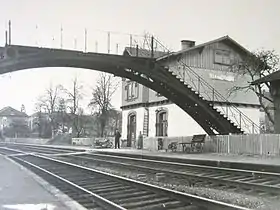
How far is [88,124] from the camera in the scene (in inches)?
1389

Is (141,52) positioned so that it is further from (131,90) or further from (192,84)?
(131,90)

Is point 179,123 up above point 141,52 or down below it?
below

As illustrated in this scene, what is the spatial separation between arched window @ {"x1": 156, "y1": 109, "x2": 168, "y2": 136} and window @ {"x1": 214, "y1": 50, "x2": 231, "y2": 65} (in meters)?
3.89

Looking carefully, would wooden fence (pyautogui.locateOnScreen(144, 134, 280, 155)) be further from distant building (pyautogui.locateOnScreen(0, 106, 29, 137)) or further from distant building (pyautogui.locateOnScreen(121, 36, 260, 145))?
distant building (pyautogui.locateOnScreen(0, 106, 29, 137))

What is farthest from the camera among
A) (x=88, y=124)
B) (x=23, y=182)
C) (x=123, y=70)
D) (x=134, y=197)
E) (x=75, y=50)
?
(x=88, y=124)

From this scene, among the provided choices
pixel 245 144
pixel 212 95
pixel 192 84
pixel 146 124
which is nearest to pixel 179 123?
pixel 212 95

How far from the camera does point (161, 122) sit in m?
24.9

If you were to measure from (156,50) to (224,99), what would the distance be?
6.03 meters

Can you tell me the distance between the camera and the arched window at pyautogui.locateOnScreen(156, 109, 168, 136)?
24.5 metres

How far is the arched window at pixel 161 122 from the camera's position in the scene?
2452cm

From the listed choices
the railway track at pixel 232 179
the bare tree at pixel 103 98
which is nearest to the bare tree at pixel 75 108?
the bare tree at pixel 103 98

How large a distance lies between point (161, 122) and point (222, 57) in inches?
190

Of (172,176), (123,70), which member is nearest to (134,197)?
(172,176)

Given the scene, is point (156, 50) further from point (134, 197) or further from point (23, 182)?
point (134, 197)
